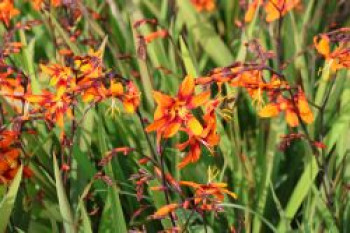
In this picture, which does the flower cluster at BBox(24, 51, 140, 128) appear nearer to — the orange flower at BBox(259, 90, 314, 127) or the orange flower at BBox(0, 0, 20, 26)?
the orange flower at BBox(259, 90, 314, 127)

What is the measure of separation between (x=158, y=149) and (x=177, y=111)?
0.34 ft

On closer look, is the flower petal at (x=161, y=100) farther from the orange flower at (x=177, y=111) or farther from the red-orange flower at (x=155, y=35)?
the red-orange flower at (x=155, y=35)

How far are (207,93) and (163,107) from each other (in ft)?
0.31

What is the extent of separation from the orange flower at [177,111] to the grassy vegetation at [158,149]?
1 centimetres

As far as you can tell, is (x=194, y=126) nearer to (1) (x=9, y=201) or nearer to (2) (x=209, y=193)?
(2) (x=209, y=193)

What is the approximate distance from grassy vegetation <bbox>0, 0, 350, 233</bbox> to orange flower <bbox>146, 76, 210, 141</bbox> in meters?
0.01

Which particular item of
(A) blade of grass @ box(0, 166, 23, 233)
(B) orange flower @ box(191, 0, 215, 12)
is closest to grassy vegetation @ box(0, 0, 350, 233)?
(A) blade of grass @ box(0, 166, 23, 233)

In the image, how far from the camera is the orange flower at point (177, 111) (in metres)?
1.29

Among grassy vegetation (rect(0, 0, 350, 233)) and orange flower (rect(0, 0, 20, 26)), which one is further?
orange flower (rect(0, 0, 20, 26))

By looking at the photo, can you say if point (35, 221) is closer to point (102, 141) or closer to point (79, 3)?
point (102, 141)

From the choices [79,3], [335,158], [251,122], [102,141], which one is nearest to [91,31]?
[79,3]

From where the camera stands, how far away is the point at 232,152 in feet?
5.84

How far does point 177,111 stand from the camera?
132cm

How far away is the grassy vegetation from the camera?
1475mm
